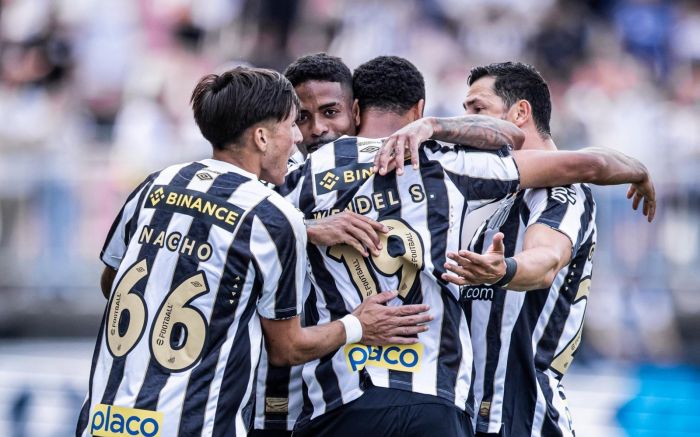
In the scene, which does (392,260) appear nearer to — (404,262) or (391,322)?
(404,262)

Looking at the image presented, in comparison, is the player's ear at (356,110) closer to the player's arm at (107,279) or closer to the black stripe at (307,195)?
the black stripe at (307,195)

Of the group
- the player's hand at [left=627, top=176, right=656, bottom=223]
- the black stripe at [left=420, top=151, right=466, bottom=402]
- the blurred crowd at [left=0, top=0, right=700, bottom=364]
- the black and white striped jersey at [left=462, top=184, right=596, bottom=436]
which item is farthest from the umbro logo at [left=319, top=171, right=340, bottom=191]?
the blurred crowd at [left=0, top=0, right=700, bottom=364]

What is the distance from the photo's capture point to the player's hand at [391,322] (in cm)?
428

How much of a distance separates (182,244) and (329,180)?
2.59 feet

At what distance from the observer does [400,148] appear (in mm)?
4309

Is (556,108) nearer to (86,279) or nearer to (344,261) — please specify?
(86,279)

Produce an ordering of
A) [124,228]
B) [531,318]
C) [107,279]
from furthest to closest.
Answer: [531,318] → [107,279] → [124,228]

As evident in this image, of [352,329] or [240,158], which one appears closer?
[240,158]

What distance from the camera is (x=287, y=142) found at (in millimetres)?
4199

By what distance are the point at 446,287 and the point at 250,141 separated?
96cm

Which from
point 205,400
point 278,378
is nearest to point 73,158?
point 278,378

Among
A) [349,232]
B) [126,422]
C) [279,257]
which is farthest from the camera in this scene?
[349,232]

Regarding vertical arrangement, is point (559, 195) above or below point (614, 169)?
below

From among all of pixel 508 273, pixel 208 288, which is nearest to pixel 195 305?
pixel 208 288
